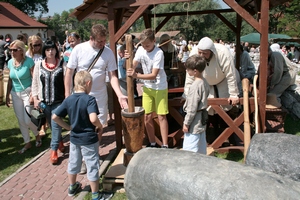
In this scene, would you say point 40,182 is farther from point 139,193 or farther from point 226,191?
point 226,191

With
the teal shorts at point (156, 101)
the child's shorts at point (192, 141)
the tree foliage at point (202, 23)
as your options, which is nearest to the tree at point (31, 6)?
the tree foliage at point (202, 23)

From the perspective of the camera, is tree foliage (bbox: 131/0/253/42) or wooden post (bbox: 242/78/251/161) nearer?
wooden post (bbox: 242/78/251/161)

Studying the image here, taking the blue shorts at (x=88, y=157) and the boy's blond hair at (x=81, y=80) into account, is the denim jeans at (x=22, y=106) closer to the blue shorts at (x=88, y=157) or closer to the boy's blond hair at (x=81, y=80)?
the blue shorts at (x=88, y=157)

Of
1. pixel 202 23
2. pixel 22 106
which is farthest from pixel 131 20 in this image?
pixel 202 23

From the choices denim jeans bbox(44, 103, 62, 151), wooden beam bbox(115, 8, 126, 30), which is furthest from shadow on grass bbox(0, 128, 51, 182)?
wooden beam bbox(115, 8, 126, 30)

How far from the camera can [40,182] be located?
412 cm

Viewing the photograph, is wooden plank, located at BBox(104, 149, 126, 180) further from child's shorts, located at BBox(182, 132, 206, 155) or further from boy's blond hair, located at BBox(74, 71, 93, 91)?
boy's blond hair, located at BBox(74, 71, 93, 91)

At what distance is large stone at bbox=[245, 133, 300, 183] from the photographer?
8.48ft

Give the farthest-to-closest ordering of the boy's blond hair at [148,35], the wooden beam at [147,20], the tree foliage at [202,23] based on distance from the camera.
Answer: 1. the tree foliage at [202,23]
2. the wooden beam at [147,20]
3. the boy's blond hair at [148,35]

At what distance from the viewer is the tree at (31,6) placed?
52.7 m

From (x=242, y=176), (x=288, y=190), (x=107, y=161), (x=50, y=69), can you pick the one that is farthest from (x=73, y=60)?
(x=288, y=190)

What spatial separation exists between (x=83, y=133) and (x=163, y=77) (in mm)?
1494

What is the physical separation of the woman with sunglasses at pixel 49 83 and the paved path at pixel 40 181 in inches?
8.6

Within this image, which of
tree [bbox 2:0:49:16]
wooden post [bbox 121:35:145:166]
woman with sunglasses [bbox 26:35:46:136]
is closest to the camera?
wooden post [bbox 121:35:145:166]
